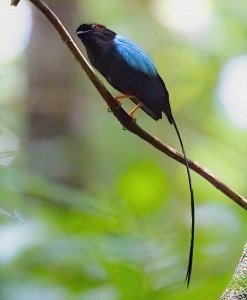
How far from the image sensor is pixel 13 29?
0.85 metres

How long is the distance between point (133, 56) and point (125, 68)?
19 millimetres

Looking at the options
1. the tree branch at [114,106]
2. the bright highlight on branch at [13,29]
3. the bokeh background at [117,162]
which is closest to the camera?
the tree branch at [114,106]

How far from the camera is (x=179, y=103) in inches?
32.9

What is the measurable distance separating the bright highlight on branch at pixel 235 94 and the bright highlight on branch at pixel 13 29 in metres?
0.27

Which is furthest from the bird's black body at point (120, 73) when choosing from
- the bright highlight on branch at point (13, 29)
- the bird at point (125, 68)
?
the bright highlight on branch at point (13, 29)

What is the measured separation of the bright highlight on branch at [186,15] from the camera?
88 cm

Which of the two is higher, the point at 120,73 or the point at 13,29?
the point at 13,29

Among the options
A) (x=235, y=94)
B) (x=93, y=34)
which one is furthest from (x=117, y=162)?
(x=93, y=34)

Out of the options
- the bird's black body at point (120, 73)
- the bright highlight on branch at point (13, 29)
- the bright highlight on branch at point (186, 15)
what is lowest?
the bird's black body at point (120, 73)

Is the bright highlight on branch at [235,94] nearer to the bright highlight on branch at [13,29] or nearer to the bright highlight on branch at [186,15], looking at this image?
the bright highlight on branch at [186,15]

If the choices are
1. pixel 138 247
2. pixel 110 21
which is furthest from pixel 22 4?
pixel 138 247

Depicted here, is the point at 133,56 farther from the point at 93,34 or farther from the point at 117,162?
the point at 117,162

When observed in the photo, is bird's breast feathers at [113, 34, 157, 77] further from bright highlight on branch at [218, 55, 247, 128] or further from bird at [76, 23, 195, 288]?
bright highlight on branch at [218, 55, 247, 128]

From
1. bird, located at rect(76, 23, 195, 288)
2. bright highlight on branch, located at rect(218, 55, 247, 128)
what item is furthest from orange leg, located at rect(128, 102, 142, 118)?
bright highlight on branch, located at rect(218, 55, 247, 128)
